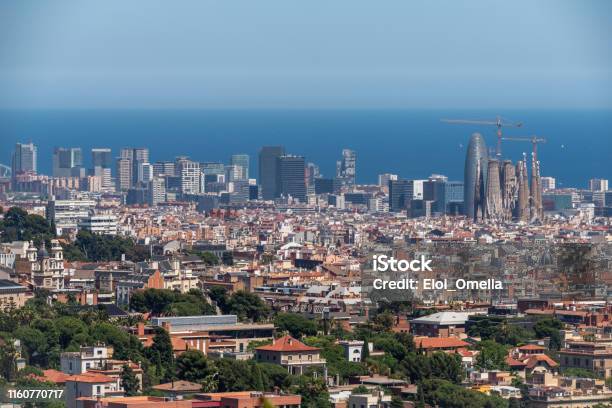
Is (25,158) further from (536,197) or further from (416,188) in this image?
(536,197)

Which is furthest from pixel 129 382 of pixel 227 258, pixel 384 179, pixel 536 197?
pixel 384 179

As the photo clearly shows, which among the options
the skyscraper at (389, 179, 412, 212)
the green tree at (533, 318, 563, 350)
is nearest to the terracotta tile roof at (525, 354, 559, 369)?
the green tree at (533, 318, 563, 350)

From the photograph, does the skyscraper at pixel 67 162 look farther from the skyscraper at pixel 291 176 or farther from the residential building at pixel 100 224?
the residential building at pixel 100 224

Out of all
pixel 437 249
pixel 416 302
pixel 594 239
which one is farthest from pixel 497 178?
pixel 416 302

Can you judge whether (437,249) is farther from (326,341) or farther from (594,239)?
(326,341)

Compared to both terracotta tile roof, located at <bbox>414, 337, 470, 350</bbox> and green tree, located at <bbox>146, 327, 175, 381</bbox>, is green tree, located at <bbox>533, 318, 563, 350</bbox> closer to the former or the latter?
terracotta tile roof, located at <bbox>414, 337, 470, 350</bbox>

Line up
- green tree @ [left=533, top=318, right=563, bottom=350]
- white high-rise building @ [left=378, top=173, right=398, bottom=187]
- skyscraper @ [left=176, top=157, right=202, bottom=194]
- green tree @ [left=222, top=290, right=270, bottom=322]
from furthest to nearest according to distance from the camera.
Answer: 1. white high-rise building @ [left=378, top=173, right=398, bottom=187]
2. skyscraper @ [left=176, top=157, right=202, bottom=194]
3. green tree @ [left=222, top=290, right=270, bottom=322]
4. green tree @ [left=533, top=318, right=563, bottom=350]

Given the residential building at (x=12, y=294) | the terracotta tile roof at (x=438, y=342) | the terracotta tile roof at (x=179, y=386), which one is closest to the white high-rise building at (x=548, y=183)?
the residential building at (x=12, y=294)
